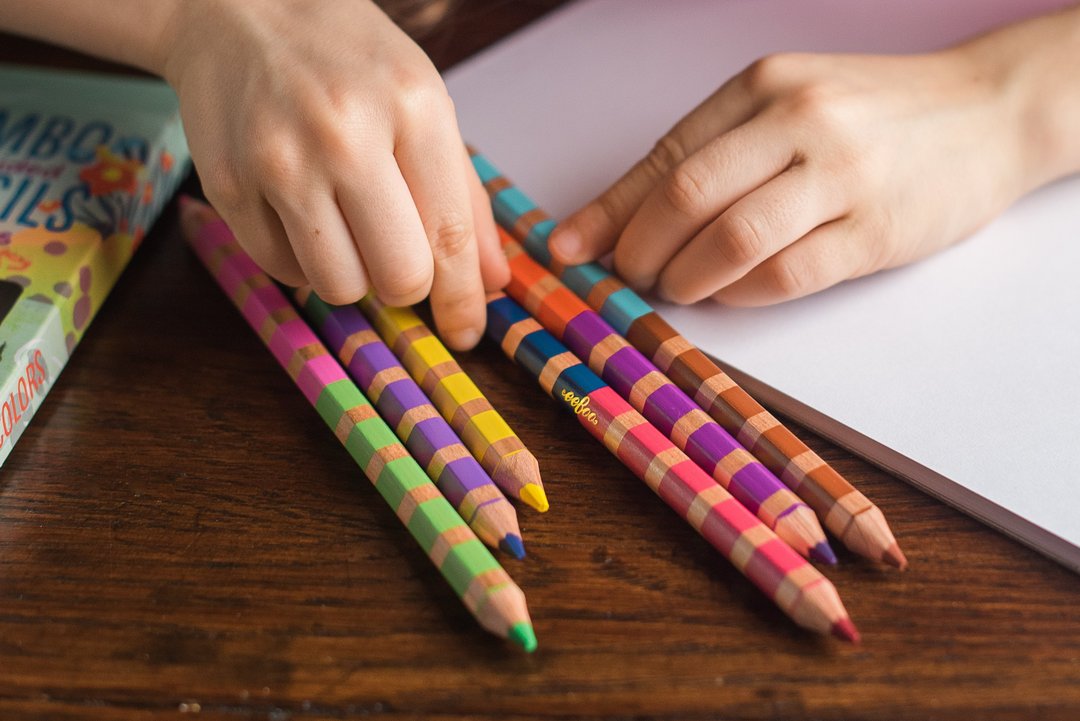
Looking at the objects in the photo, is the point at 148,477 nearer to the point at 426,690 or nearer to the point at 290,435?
the point at 290,435

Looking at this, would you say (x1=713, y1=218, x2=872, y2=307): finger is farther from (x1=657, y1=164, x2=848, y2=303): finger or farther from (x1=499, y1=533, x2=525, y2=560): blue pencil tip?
(x1=499, y1=533, x2=525, y2=560): blue pencil tip

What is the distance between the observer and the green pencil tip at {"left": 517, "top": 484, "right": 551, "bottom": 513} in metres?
0.42

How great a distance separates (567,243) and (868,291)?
17cm

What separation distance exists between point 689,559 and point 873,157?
0.81 ft

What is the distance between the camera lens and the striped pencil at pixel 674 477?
0.38 meters

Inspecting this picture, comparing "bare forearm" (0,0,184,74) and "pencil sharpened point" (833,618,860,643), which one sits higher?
"bare forearm" (0,0,184,74)

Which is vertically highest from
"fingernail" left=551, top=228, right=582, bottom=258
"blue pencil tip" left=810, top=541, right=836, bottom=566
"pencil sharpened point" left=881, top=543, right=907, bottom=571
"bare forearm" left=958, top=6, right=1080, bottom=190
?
"bare forearm" left=958, top=6, right=1080, bottom=190

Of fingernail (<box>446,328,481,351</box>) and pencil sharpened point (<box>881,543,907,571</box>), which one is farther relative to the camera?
fingernail (<box>446,328,481,351</box>)

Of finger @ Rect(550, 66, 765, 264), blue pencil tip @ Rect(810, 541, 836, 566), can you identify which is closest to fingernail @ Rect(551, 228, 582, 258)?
finger @ Rect(550, 66, 765, 264)

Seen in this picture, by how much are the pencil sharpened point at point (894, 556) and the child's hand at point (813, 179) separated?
6.1 inches

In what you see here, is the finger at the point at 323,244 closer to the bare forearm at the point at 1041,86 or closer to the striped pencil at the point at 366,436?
the striped pencil at the point at 366,436

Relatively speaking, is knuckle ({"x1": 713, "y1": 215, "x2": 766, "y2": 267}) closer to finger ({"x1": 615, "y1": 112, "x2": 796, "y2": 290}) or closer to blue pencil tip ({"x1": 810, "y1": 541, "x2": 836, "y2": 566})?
finger ({"x1": 615, "y1": 112, "x2": 796, "y2": 290})

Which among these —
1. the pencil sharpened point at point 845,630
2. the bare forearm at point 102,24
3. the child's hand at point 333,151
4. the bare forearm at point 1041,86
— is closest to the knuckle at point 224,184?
the child's hand at point 333,151

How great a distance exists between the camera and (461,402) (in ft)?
1.48
